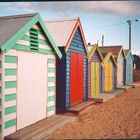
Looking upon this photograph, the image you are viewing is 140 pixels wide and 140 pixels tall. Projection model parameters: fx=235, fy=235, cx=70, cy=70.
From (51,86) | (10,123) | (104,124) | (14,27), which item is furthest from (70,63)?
(10,123)

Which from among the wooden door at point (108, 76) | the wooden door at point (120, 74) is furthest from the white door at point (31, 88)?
the wooden door at point (120, 74)

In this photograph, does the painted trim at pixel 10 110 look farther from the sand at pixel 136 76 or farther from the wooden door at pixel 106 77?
the sand at pixel 136 76

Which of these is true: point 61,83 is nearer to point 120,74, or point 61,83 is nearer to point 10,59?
point 10,59

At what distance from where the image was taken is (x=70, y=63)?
Result: 11.3 m

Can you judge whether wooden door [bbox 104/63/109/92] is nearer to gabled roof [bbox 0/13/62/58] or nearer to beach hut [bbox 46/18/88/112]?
beach hut [bbox 46/18/88/112]

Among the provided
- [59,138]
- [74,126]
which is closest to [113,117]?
[74,126]

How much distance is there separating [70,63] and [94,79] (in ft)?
14.5

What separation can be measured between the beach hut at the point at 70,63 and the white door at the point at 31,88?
2.24m

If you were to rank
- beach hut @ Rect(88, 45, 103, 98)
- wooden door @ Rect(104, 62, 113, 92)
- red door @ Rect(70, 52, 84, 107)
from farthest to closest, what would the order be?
wooden door @ Rect(104, 62, 113, 92), beach hut @ Rect(88, 45, 103, 98), red door @ Rect(70, 52, 84, 107)

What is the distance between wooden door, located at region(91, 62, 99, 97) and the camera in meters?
14.9

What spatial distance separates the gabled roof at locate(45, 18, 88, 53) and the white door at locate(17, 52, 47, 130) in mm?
2347

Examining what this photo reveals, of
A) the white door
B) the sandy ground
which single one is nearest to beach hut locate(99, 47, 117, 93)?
the sandy ground

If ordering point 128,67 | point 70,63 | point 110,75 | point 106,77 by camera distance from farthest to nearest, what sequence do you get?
point 128,67 → point 110,75 → point 106,77 → point 70,63

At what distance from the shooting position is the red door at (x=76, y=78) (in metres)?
11.4
